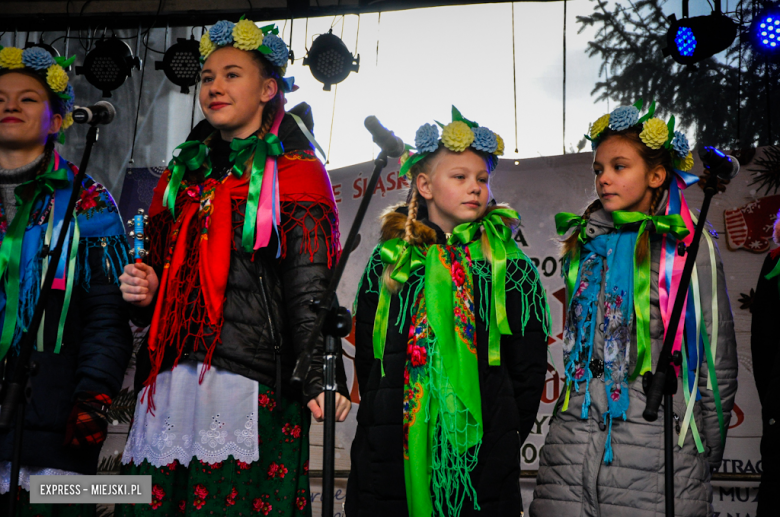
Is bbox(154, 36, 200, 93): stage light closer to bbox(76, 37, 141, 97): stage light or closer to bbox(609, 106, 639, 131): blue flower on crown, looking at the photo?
bbox(76, 37, 141, 97): stage light

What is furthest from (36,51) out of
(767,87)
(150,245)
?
(767,87)

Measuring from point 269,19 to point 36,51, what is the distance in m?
2.05

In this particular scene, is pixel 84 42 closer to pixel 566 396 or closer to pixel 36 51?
pixel 36 51

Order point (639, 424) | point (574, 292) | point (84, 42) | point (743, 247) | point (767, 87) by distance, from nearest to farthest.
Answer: point (639, 424) < point (574, 292) < point (743, 247) < point (767, 87) < point (84, 42)

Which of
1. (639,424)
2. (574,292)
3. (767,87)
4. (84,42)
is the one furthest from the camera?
(84,42)

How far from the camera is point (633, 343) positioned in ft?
9.51

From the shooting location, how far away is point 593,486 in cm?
272

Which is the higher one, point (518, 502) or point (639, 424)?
point (639, 424)

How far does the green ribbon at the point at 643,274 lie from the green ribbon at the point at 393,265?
752 millimetres

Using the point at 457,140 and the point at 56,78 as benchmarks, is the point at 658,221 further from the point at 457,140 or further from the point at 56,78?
the point at 56,78

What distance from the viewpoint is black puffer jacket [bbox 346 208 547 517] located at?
8.41ft

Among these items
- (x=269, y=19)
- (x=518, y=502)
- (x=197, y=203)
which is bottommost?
(x=518, y=502)

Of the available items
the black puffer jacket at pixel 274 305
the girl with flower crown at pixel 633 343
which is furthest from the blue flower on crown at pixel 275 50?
the girl with flower crown at pixel 633 343

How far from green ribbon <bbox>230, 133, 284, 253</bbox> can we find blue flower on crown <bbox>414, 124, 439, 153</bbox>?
0.51 m
